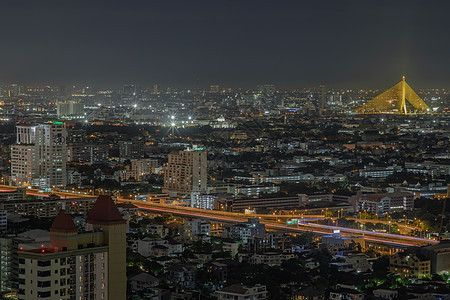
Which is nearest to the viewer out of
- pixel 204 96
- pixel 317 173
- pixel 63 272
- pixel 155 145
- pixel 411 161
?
pixel 63 272

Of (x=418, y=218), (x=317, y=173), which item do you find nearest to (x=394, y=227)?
(x=418, y=218)

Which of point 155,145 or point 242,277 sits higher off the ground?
point 155,145

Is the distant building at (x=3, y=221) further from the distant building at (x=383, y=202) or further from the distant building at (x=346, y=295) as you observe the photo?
the distant building at (x=383, y=202)

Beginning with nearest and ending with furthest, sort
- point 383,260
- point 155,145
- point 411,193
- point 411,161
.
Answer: point 383,260
point 411,193
point 411,161
point 155,145

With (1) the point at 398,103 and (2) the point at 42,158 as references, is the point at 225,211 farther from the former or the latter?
(1) the point at 398,103

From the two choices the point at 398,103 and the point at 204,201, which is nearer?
the point at 204,201

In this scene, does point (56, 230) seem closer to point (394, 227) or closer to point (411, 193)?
point (394, 227)

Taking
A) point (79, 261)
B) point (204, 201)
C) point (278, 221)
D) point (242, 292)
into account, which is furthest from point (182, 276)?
point (204, 201)

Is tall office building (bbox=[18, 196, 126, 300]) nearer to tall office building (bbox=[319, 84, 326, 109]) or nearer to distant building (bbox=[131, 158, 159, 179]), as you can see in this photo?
distant building (bbox=[131, 158, 159, 179])
